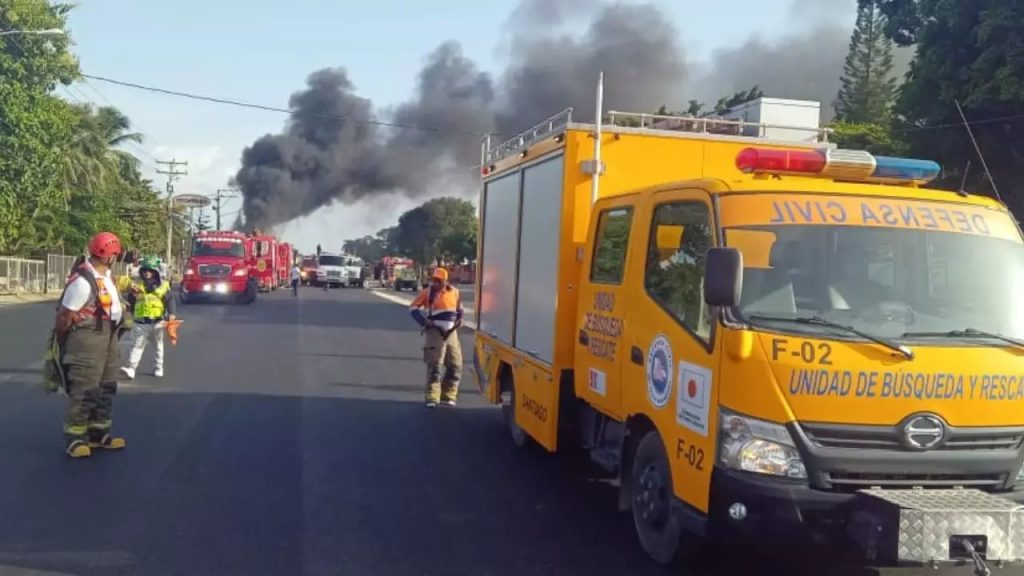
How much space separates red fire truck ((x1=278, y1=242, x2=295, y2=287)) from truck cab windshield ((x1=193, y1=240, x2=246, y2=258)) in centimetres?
1592

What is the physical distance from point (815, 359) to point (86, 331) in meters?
5.59

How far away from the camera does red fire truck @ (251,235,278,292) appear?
128 ft

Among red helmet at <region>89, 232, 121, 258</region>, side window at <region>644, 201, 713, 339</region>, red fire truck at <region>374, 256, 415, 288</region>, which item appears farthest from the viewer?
red fire truck at <region>374, 256, 415, 288</region>

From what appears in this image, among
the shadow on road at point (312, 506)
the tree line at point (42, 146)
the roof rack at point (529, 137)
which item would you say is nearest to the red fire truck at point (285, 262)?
the tree line at point (42, 146)

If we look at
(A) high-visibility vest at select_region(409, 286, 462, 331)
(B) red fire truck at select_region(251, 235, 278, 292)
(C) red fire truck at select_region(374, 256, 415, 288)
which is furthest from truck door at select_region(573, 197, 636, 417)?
(C) red fire truck at select_region(374, 256, 415, 288)

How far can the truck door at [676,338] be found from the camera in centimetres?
486

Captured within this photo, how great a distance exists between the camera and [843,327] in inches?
186

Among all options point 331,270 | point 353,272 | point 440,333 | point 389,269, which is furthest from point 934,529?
point 389,269

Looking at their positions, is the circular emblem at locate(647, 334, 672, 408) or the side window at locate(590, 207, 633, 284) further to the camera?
the side window at locate(590, 207, 633, 284)

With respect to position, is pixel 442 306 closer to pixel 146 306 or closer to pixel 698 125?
pixel 146 306

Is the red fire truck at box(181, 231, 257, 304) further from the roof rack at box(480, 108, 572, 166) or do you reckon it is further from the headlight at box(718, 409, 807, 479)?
the headlight at box(718, 409, 807, 479)

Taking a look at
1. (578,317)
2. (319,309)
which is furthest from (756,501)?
(319,309)

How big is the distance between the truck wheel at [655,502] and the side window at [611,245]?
1.06 m

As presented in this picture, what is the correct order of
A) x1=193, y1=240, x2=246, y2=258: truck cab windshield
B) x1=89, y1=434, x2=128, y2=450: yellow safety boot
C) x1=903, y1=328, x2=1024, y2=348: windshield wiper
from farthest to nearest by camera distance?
x1=193, y1=240, x2=246, y2=258: truck cab windshield
x1=89, y1=434, x2=128, y2=450: yellow safety boot
x1=903, y1=328, x2=1024, y2=348: windshield wiper
